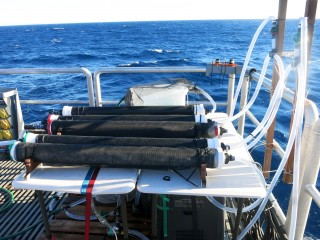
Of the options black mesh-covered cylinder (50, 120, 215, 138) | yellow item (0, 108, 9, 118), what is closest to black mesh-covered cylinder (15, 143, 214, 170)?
black mesh-covered cylinder (50, 120, 215, 138)

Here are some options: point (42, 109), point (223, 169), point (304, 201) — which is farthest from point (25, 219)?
point (42, 109)

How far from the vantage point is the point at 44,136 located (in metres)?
2.19

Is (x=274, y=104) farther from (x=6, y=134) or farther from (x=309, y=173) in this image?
(x=6, y=134)

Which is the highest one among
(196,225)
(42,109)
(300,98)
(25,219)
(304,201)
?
(300,98)

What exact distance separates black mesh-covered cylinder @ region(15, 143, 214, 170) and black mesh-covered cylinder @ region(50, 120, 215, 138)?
31 centimetres

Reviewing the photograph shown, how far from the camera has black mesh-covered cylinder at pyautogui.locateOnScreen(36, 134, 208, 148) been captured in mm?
2039

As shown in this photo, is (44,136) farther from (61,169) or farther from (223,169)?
(223,169)

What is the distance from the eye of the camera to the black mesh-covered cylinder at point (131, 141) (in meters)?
2.04

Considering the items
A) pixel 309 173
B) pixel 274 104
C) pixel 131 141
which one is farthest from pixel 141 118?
pixel 309 173

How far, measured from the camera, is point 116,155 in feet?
6.36

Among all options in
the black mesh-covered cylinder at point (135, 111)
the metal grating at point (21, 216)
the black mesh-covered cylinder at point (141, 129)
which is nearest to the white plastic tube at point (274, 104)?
the black mesh-covered cylinder at point (141, 129)

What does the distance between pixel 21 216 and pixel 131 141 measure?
1848mm

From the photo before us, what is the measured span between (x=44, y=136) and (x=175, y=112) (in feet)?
3.77

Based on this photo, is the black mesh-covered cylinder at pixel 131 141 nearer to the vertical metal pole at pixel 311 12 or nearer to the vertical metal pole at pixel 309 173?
the vertical metal pole at pixel 309 173
